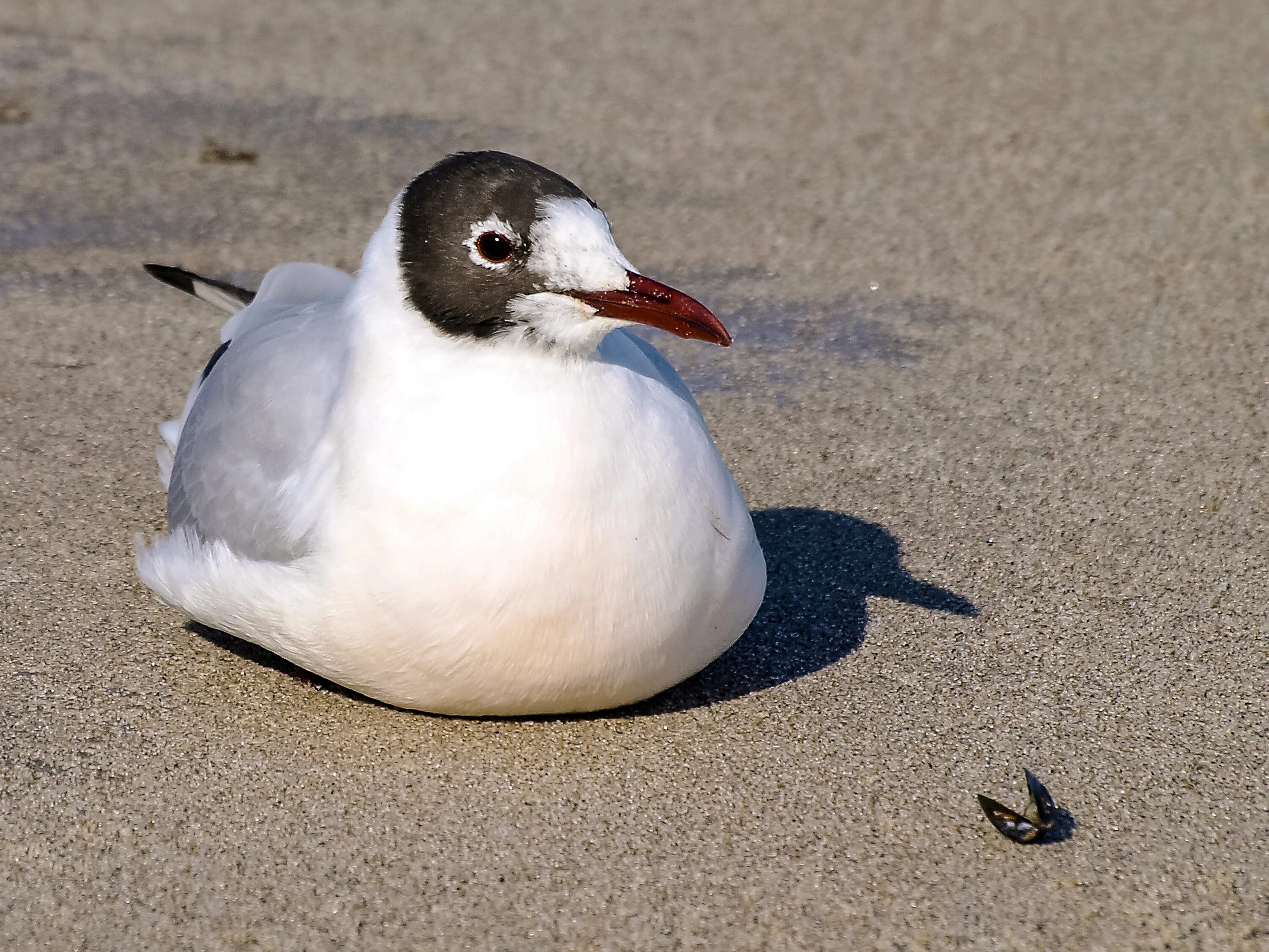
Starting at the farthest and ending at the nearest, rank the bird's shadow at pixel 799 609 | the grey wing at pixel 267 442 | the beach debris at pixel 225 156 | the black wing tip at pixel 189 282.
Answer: the beach debris at pixel 225 156 < the black wing tip at pixel 189 282 < the bird's shadow at pixel 799 609 < the grey wing at pixel 267 442

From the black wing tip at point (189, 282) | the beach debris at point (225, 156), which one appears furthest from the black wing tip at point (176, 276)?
the beach debris at point (225, 156)

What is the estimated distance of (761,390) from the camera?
4.74 metres

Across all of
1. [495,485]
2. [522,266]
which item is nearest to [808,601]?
[495,485]

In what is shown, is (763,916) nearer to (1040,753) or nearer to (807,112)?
(1040,753)

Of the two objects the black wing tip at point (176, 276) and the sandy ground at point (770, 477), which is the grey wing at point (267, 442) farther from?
the black wing tip at point (176, 276)

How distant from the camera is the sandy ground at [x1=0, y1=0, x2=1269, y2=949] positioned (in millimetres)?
2809

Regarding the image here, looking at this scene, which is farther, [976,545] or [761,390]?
[761,390]

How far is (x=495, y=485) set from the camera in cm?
286

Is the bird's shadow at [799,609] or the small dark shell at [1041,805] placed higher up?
the small dark shell at [1041,805]

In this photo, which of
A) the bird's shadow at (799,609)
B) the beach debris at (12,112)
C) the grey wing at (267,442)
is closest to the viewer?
the grey wing at (267,442)

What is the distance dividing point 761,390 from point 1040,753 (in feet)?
5.97

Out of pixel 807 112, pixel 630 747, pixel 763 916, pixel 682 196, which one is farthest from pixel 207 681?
pixel 807 112

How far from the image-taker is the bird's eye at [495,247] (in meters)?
2.84

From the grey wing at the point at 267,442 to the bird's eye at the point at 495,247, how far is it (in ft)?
1.26
